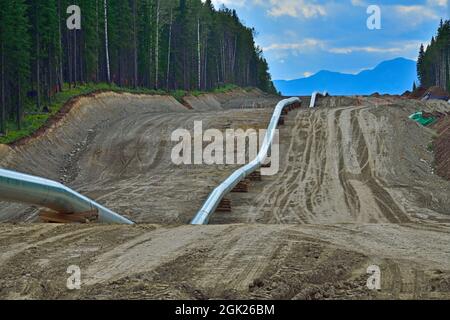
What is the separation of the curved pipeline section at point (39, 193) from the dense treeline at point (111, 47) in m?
19.6

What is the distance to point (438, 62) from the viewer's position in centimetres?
11650

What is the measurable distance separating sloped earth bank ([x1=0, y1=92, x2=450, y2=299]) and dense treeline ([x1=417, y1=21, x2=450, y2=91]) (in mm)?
79334

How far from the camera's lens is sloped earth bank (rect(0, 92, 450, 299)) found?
6.58 meters

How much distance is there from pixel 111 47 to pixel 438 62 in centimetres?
8412

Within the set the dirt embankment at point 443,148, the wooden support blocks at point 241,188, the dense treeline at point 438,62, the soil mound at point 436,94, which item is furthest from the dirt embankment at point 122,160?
the dense treeline at point 438,62

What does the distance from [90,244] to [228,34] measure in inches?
4043

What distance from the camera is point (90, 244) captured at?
9.05m

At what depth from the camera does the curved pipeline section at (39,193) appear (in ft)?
35.0

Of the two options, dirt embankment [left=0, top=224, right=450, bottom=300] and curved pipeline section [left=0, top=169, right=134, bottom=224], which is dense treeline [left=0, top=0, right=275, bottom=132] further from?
dirt embankment [left=0, top=224, right=450, bottom=300]

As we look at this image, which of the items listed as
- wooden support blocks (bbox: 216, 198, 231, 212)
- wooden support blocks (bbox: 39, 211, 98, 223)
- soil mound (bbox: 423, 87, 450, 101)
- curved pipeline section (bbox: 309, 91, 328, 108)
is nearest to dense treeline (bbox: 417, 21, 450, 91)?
soil mound (bbox: 423, 87, 450, 101)

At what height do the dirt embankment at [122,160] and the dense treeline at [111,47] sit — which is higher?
the dense treeline at [111,47]

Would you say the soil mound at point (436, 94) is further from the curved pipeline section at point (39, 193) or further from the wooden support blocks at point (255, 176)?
the curved pipeline section at point (39, 193)

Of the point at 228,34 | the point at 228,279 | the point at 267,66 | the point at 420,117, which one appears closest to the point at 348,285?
the point at 228,279

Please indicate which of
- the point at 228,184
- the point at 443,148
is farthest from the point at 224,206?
the point at 443,148
